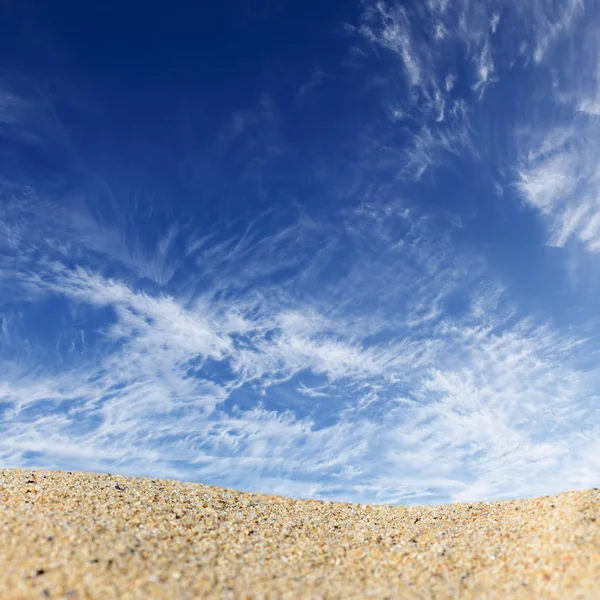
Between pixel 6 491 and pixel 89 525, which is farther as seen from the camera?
pixel 6 491

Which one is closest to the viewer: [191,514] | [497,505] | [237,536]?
[237,536]

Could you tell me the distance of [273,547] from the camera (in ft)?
48.1

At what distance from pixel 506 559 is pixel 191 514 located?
9374 mm

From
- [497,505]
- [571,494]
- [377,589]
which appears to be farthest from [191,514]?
[571,494]

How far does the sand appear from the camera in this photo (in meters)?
11.3

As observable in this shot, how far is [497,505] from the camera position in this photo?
1884 cm

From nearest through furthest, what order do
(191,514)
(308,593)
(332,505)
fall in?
(308,593)
(191,514)
(332,505)

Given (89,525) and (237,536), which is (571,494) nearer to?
(237,536)

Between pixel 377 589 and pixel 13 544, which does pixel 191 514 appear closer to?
pixel 13 544

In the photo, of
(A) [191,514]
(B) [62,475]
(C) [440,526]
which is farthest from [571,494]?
(B) [62,475]

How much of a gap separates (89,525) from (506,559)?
1096cm

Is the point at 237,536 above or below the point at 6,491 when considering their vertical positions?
below

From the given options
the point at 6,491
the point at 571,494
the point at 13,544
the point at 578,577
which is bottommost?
the point at 578,577

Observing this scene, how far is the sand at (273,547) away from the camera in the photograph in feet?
37.2
